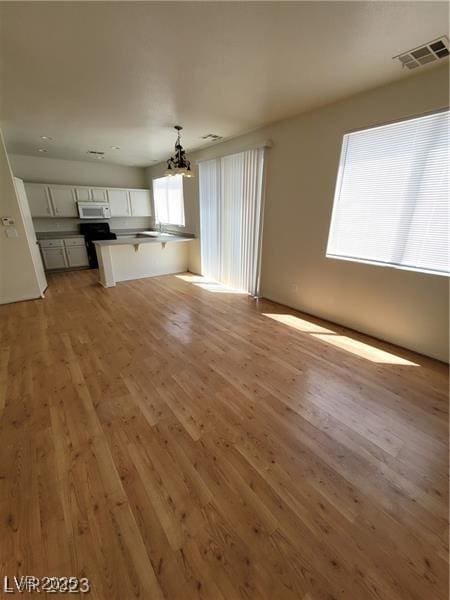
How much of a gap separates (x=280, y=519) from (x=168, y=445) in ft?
2.56

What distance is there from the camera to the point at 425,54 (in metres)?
1.95

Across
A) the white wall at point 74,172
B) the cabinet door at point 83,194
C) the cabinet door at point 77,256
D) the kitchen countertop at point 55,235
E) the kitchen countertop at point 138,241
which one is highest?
the white wall at point 74,172

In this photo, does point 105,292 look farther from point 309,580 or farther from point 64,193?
point 309,580

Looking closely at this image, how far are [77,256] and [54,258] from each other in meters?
0.50

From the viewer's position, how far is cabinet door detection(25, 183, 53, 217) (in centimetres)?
556

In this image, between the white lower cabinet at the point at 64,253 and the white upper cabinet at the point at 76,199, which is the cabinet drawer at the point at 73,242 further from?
the white upper cabinet at the point at 76,199

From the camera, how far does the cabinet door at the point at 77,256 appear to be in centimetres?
619

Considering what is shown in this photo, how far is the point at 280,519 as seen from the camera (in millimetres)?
1251

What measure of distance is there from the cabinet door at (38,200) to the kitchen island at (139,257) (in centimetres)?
197

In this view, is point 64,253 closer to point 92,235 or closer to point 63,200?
point 92,235

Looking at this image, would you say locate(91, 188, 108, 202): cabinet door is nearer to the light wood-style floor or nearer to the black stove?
the black stove

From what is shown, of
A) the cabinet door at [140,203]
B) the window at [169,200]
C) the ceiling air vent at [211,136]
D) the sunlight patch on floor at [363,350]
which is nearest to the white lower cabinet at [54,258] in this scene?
the cabinet door at [140,203]

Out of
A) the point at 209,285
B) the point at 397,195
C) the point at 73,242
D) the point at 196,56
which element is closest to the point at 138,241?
the point at 209,285

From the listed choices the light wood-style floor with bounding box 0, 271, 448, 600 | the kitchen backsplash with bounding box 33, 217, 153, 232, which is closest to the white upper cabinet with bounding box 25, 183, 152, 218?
the kitchen backsplash with bounding box 33, 217, 153, 232
